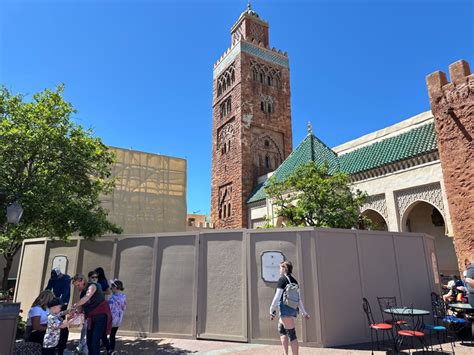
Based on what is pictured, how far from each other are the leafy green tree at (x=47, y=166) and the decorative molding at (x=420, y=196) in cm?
1328

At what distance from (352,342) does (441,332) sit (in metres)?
2.32

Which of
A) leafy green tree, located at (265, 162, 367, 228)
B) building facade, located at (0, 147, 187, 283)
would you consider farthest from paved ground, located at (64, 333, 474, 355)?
building facade, located at (0, 147, 187, 283)

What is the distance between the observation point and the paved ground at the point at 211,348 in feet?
20.3

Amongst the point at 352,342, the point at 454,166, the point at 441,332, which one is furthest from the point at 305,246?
the point at 454,166

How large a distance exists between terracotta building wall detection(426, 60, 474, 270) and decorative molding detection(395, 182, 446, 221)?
2.40m

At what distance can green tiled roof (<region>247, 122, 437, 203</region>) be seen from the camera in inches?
625

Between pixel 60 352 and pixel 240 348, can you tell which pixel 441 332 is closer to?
pixel 240 348

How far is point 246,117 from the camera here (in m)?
30.4

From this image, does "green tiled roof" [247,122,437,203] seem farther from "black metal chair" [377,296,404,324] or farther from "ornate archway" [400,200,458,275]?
"black metal chair" [377,296,404,324]

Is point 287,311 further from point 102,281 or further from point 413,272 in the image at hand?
point 413,272

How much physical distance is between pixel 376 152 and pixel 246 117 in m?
14.4

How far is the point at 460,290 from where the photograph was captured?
8.06 metres

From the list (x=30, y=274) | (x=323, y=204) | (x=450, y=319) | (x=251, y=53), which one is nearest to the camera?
(x=450, y=319)

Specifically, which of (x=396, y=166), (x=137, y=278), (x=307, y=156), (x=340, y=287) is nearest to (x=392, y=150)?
(x=396, y=166)
